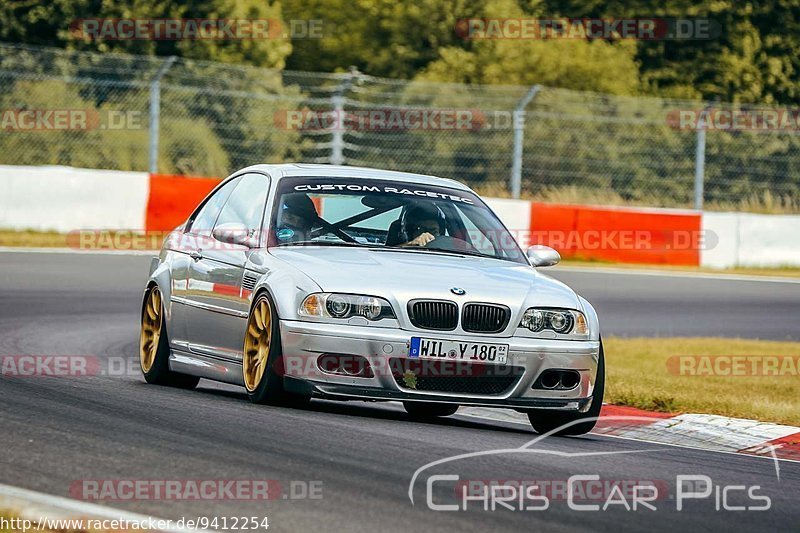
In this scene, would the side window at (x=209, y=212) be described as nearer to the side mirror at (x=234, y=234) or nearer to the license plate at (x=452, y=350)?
the side mirror at (x=234, y=234)

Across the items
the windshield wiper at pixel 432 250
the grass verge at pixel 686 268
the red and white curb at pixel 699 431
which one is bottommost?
the grass verge at pixel 686 268

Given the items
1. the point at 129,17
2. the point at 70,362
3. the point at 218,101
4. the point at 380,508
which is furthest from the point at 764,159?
the point at 380,508

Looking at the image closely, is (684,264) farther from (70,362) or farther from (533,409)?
(533,409)

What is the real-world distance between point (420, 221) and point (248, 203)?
43.0 inches

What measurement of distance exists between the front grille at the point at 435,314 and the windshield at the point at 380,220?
96cm

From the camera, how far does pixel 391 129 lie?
2803cm

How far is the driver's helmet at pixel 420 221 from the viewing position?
965cm
